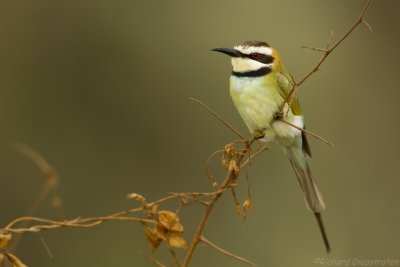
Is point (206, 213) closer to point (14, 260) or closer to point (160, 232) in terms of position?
point (160, 232)

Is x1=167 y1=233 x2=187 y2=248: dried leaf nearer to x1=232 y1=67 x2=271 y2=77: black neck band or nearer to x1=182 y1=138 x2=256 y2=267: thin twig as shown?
x1=182 y1=138 x2=256 y2=267: thin twig

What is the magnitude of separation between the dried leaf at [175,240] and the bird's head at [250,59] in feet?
4.52

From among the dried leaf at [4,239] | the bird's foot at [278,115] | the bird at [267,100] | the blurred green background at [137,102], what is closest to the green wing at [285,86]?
the bird at [267,100]

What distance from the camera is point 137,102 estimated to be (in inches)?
208

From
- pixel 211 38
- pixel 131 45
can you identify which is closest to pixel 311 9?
pixel 211 38

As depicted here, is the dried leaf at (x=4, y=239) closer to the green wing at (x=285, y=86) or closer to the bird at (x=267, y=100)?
the bird at (x=267, y=100)

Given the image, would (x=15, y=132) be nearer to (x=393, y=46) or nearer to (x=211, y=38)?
(x=211, y=38)

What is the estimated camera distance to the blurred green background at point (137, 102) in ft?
16.4

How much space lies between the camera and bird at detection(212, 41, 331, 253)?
9.82 ft

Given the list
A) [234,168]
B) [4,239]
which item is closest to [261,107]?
[234,168]

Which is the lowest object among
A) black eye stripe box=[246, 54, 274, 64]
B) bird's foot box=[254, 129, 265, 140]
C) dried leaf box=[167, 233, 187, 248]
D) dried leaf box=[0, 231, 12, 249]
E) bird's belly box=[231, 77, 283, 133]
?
dried leaf box=[167, 233, 187, 248]

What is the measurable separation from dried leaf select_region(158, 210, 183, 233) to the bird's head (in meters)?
1.37

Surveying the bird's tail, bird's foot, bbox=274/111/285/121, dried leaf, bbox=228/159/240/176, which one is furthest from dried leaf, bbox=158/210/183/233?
bird's foot, bbox=274/111/285/121

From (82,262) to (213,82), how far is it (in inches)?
53.0
